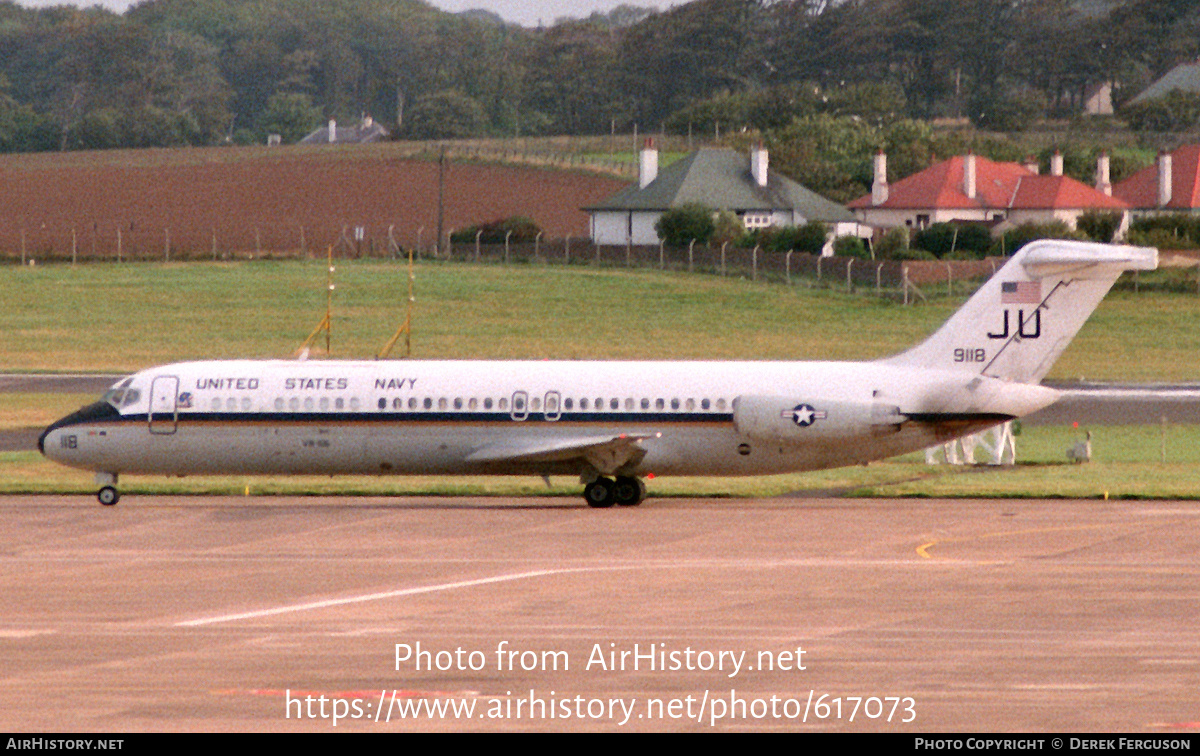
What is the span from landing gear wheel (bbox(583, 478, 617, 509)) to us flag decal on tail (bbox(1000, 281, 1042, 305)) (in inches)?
330

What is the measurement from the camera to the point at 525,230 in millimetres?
111375

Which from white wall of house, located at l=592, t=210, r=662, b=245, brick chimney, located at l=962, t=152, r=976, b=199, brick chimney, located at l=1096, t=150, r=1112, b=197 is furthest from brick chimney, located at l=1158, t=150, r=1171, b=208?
white wall of house, located at l=592, t=210, r=662, b=245

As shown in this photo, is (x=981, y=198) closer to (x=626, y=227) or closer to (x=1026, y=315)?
(x=626, y=227)

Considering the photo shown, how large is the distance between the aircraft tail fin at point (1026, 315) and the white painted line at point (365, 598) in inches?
444

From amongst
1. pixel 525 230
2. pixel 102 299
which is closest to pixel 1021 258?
pixel 102 299

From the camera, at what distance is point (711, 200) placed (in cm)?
11406

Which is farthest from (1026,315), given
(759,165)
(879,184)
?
(879,184)

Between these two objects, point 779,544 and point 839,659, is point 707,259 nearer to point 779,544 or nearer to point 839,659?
point 779,544

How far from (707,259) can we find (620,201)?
54.2 ft

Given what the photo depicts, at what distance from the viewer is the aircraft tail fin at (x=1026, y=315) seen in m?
35.9

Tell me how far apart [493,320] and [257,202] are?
52730 mm

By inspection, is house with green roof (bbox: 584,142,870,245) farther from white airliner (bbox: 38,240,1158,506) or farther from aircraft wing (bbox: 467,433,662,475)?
aircraft wing (bbox: 467,433,662,475)

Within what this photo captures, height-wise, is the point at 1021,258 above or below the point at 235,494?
above

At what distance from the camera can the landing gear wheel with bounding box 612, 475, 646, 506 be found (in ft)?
121
